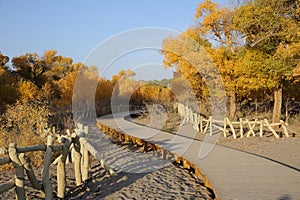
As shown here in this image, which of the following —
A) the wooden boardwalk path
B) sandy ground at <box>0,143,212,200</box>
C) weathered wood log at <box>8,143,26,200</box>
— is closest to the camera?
weathered wood log at <box>8,143,26,200</box>

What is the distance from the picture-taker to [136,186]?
8.11 m

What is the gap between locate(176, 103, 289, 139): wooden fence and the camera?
13.8m

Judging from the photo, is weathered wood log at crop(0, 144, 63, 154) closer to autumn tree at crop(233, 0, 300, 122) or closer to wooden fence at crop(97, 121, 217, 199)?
wooden fence at crop(97, 121, 217, 199)

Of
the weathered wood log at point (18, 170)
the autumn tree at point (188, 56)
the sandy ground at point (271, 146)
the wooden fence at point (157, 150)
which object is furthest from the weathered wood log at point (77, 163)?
the autumn tree at point (188, 56)

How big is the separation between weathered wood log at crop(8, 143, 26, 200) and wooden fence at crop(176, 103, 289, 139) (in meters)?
10.2

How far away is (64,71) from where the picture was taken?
167 feet

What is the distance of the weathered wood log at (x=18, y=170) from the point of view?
18.7 ft

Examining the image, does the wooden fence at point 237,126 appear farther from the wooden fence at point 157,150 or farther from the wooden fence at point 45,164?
the wooden fence at point 45,164

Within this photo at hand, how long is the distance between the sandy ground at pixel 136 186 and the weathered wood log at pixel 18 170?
7.25ft

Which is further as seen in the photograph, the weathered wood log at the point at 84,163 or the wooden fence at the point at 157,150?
the weathered wood log at the point at 84,163

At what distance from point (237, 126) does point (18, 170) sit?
1464 cm

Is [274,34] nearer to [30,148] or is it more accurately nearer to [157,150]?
[157,150]

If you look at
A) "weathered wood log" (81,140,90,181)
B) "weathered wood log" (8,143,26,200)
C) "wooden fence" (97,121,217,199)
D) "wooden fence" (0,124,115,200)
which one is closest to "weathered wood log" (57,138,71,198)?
"wooden fence" (0,124,115,200)

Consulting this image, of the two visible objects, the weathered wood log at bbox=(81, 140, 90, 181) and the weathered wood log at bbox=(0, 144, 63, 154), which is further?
the weathered wood log at bbox=(81, 140, 90, 181)
